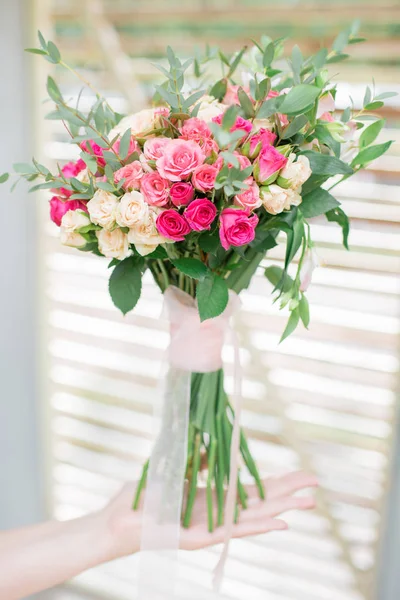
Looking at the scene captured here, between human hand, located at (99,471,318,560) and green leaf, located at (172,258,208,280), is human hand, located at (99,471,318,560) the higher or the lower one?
the lower one

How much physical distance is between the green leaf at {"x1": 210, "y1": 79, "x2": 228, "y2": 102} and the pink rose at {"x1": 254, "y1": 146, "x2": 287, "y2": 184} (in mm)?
202

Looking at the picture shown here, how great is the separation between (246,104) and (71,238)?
0.29 metres

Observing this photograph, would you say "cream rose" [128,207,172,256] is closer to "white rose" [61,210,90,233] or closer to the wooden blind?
"white rose" [61,210,90,233]

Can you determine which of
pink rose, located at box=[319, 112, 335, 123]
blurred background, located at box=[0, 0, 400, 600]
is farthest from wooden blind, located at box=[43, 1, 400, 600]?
pink rose, located at box=[319, 112, 335, 123]

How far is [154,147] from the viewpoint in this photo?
70 centimetres

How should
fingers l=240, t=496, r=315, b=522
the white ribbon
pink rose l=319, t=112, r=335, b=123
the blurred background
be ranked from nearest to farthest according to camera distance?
pink rose l=319, t=112, r=335, b=123 < the white ribbon < fingers l=240, t=496, r=315, b=522 < the blurred background

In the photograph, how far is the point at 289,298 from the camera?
78cm

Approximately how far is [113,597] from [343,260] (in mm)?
1226

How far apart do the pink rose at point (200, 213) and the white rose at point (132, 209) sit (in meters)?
0.06

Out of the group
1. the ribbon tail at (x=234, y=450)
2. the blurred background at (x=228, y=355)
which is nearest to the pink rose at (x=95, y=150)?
the ribbon tail at (x=234, y=450)

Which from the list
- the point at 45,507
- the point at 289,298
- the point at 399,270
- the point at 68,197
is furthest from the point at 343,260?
the point at 45,507

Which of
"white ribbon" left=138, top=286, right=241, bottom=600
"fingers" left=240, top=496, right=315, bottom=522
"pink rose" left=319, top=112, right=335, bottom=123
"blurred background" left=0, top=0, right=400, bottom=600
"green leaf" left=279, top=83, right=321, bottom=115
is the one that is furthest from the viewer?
"blurred background" left=0, top=0, right=400, bottom=600

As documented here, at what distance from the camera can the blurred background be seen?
1.17m

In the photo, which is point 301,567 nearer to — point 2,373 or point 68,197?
point 2,373
